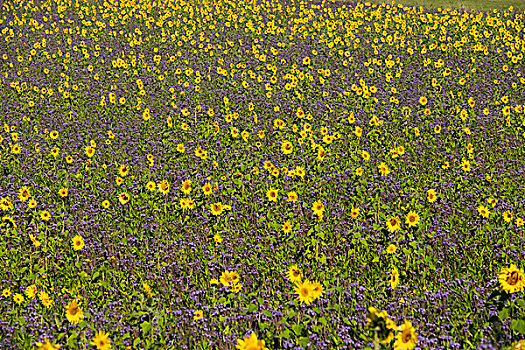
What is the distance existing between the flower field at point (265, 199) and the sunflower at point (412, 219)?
0.02 meters

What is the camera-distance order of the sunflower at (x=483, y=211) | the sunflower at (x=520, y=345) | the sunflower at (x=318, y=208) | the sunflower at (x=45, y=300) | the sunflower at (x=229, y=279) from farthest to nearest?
1. the sunflower at (x=318, y=208)
2. the sunflower at (x=483, y=211)
3. the sunflower at (x=229, y=279)
4. the sunflower at (x=45, y=300)
5. the sunflower at (x=520, y=345)

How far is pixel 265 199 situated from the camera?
6.24 metres

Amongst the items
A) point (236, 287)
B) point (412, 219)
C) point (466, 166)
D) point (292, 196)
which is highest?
point (466, 166)

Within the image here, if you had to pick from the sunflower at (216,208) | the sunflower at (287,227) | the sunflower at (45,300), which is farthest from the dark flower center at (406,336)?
the sunflower at (45,300)

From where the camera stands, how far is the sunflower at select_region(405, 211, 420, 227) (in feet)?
17.0

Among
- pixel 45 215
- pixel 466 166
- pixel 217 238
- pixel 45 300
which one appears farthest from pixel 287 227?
pixel 45 215

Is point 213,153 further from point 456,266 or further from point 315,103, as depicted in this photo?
point 456,266

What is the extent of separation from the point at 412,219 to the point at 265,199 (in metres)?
2.04

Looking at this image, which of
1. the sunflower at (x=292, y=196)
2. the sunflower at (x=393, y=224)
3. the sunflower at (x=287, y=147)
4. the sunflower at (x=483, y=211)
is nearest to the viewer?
the sunflower at (x=393, y=224)

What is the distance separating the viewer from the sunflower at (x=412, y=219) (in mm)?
5191

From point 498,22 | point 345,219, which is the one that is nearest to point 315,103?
point 345,219

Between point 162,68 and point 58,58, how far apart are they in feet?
11.7

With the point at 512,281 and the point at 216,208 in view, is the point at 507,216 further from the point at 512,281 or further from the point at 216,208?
the point at 216,208

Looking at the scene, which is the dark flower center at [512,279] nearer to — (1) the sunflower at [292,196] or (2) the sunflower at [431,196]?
(2) the sunflower at [431,196]
